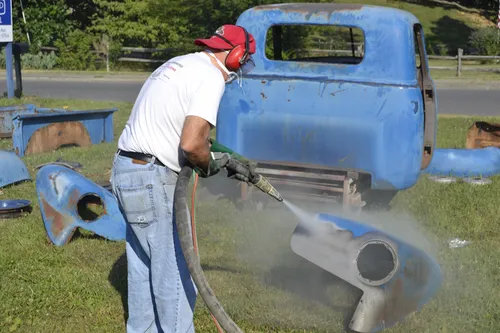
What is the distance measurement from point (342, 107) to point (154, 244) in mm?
2845

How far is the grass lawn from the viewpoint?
14.0ft

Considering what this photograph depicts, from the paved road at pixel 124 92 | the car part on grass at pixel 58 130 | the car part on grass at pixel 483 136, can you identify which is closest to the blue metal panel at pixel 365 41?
the car part on grass at pixel 483 136

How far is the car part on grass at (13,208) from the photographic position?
617 centimetres

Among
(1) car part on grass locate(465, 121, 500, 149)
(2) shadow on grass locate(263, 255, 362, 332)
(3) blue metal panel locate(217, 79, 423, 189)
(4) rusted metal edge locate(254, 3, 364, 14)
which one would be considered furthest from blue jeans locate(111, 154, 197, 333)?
(1) car part on grass locate(465, 121, 500, 149)

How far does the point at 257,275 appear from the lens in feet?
16.4

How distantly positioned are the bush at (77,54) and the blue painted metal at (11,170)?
19767 mm

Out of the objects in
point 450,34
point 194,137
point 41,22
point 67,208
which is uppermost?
point 194,137

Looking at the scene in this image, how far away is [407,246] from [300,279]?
968mm

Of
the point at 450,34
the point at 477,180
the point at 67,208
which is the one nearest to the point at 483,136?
the point at 477,180

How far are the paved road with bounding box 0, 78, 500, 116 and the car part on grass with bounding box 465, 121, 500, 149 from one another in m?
4.59

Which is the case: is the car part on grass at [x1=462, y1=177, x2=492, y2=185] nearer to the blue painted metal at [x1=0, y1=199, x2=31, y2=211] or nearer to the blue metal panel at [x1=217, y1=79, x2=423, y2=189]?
the blue metal panel at [x1=217, y1=79, x2=423, y2=189]

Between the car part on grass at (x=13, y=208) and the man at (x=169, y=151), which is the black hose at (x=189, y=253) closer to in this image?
the man at (x=169, y=151)

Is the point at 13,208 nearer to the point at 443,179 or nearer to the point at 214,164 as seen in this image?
the point at 214,164

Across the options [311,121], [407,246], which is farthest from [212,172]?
[311,121]
